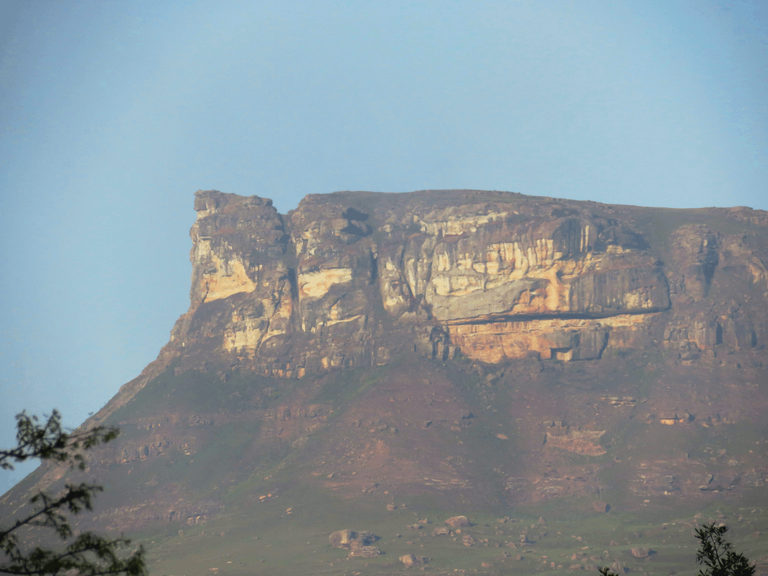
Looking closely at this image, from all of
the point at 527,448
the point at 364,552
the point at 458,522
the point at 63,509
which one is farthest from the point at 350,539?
the point at 63,509

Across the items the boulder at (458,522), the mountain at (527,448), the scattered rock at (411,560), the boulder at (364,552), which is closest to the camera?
the scattered rock at (411,560)

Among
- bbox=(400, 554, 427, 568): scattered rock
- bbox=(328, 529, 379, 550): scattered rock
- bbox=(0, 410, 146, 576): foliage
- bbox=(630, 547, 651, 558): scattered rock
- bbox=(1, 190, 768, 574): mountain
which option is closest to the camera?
bbox=(0, 410, 146, 576): foliage

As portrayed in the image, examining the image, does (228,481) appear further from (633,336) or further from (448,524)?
(633,336)

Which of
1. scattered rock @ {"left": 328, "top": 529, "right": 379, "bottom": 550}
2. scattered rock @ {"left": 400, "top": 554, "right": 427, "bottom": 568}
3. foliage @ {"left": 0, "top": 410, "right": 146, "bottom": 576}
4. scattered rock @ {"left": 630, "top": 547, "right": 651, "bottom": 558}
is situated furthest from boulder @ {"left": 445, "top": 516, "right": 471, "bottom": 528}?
foliage @ {"left": 0, "top": 410, "right": 146, "bottom": 576}

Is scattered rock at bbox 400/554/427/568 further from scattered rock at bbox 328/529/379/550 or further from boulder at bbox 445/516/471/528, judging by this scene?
boulder at bbox 445/516/471/528

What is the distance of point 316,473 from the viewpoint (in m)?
171

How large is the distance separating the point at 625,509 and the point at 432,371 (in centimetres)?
5883

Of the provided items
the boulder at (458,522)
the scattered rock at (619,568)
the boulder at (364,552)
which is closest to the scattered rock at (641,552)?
the scattered rock at (619,568)

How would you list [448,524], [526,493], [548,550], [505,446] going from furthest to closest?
[505,446] < [526,493] < [448,524] < [548,550]

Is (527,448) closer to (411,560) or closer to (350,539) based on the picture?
(350,539)

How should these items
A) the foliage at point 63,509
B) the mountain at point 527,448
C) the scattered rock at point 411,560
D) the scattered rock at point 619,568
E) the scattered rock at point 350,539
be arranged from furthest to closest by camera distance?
the mountain at point 527,448, the scattered rock at point 350,539, the scattered rock at point 411,560, the scattered rock at point 619,568, the foliage at point 63,509

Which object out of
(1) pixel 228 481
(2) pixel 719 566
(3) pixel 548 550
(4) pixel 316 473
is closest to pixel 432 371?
(4) pixel 316 473

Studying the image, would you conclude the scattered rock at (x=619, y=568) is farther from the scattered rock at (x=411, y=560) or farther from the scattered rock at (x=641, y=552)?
the scattered rock at (x=411, y=560)

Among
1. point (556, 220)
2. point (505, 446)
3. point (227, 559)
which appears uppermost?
point (556, 220)
